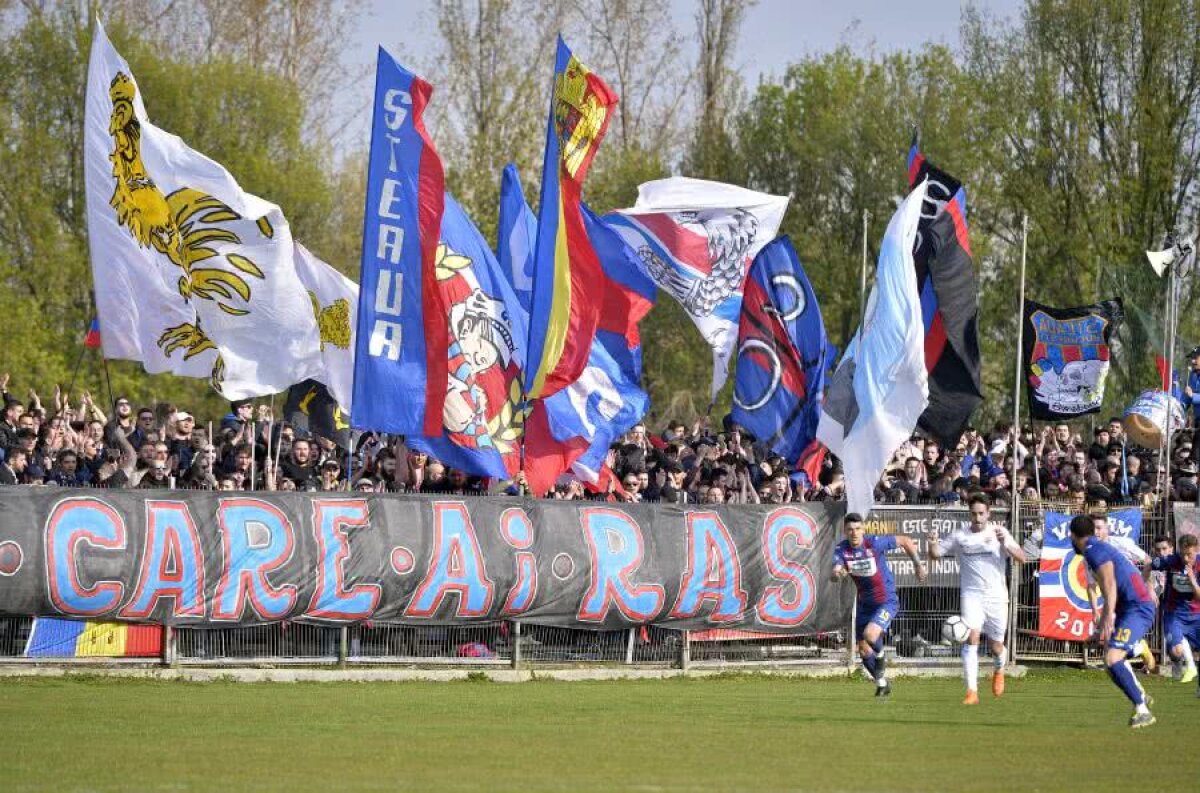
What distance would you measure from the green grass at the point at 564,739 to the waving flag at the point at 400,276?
11.3 feet

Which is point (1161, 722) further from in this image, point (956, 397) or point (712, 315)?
point (712, 315)

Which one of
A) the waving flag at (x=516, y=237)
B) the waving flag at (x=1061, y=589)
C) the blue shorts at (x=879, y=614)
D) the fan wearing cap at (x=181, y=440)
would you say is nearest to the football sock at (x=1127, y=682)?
the blue shorts at (x=879, y=614)

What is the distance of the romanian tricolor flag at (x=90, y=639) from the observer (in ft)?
72.6

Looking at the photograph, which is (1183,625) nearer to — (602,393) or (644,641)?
(644,641)

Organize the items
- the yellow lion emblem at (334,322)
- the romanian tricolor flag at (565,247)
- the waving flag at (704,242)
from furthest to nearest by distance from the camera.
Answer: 1. the waving flag at (704,242)
2. the yellow lion emblem at (334,322)
3. the romanian tricolor flag at (565,247)

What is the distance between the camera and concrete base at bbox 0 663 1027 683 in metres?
22.4

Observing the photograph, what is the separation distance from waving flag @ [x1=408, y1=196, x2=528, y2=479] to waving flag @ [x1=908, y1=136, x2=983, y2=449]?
587 cm

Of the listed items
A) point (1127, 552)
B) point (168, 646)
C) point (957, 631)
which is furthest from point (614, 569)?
point (1127, 552)

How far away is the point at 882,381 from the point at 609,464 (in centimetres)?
439

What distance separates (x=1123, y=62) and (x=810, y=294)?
28045 millimetres

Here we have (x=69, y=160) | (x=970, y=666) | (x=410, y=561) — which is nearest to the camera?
(x=970, y=666)

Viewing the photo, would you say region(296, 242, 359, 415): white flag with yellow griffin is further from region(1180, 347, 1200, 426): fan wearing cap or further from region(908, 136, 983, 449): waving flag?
region(1180, 347, 1200, 426): fan wearing cap

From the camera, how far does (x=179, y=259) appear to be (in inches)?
906

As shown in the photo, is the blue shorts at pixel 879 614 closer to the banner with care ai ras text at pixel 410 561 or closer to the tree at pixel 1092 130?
Answer: the banner with care ai ras text at pixel 410 561
